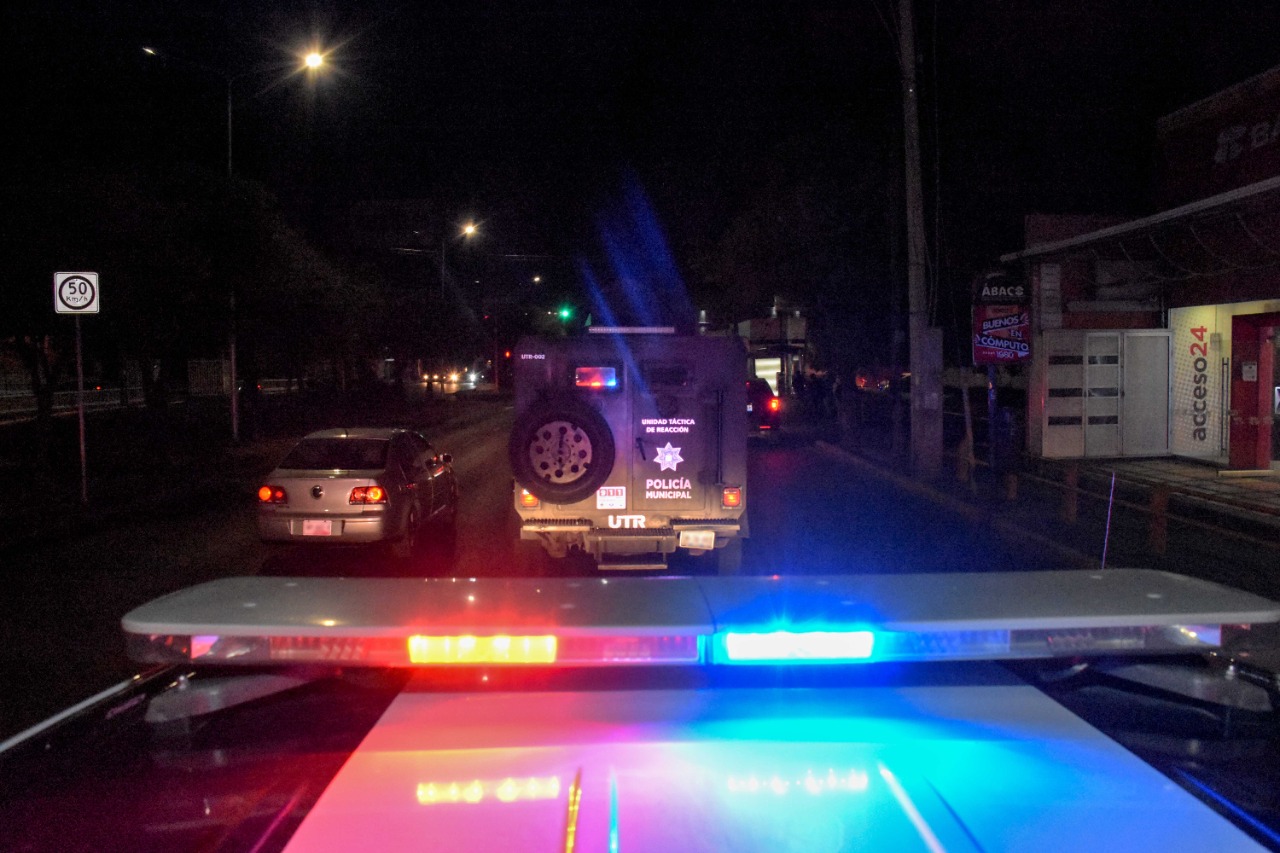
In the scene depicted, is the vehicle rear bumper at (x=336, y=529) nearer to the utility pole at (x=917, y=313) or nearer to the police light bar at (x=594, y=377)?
the police light bar at (x=594, y=377)

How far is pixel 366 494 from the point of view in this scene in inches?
439

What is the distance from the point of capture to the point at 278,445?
27.9 metres

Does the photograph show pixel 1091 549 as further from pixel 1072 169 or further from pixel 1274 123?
pixel 1072 169

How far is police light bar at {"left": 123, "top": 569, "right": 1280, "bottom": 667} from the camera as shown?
A: 8.41ft

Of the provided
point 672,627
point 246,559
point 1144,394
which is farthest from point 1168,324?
point 672,627

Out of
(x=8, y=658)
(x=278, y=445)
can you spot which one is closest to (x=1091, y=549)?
(x=8, y=658)

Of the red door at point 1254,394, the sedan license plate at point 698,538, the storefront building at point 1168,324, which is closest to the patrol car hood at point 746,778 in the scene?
the sedan license plate at point 698,538

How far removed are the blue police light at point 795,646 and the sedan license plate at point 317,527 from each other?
30.5 ft

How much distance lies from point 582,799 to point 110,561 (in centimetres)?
1142

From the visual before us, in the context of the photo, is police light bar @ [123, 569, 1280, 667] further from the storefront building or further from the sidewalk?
the storefront building

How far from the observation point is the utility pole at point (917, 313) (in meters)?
17.4

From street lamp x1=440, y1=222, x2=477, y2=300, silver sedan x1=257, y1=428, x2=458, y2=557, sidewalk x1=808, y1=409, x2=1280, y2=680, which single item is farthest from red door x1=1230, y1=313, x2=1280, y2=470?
street lamp x1=440, y1=222, x2=477, y2=300

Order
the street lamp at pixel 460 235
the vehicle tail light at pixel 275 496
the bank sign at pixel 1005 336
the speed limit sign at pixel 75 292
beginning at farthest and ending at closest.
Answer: the street lamp at pixel 460 235 < the bank sign at pixel 1005 336 < the speed limit sign at pixel 75 292 < the vehicle tail light at pixel 275 496

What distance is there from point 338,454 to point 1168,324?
56.5 ft
